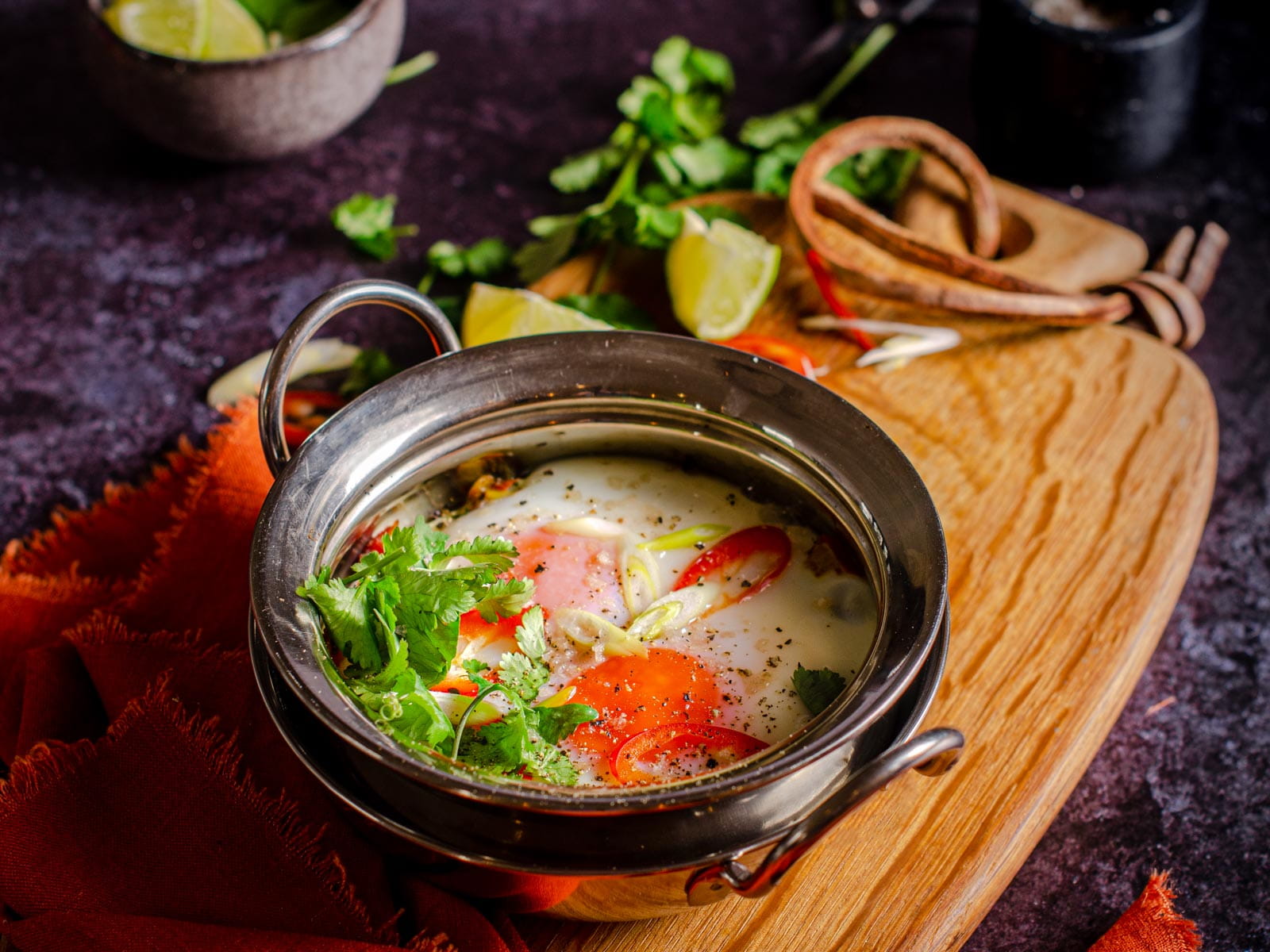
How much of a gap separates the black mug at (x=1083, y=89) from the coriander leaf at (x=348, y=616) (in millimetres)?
2394

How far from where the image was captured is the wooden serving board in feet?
6.30

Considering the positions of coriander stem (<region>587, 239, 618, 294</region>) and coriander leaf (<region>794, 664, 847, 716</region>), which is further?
coriander stem (<region>587, 239, 618, 294</region>)

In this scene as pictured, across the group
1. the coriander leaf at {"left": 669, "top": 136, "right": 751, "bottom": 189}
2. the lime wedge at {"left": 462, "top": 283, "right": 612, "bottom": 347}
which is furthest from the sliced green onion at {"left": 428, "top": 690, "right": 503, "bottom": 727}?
the coriander leaf at {"left": 669, "top": 136, "right": 751, "bottom": 189}

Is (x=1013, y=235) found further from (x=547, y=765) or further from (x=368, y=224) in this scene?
(x=547, y=765)

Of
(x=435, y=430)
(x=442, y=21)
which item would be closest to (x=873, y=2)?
(x=442, y=21)

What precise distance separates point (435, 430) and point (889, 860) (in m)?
1.05

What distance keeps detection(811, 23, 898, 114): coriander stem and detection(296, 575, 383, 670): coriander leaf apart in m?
2.45

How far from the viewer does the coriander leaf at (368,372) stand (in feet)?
9.25

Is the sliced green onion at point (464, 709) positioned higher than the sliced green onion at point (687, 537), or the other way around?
the sliced green onion at point (687, 537)

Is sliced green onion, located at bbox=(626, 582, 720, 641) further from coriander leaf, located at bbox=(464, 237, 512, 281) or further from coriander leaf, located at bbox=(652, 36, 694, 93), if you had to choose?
coriander leaf, located at bbox=(652, 36, 694, 93)

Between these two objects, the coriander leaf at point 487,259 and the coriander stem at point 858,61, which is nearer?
the coriander leaf at point 487,259

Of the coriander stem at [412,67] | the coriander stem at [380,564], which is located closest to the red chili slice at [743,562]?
the coriander stem at [380,564]

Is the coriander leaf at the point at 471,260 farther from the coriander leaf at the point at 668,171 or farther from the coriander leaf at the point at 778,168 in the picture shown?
the coriander leaf at the point at 778,168

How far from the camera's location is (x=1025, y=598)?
2.38 m
